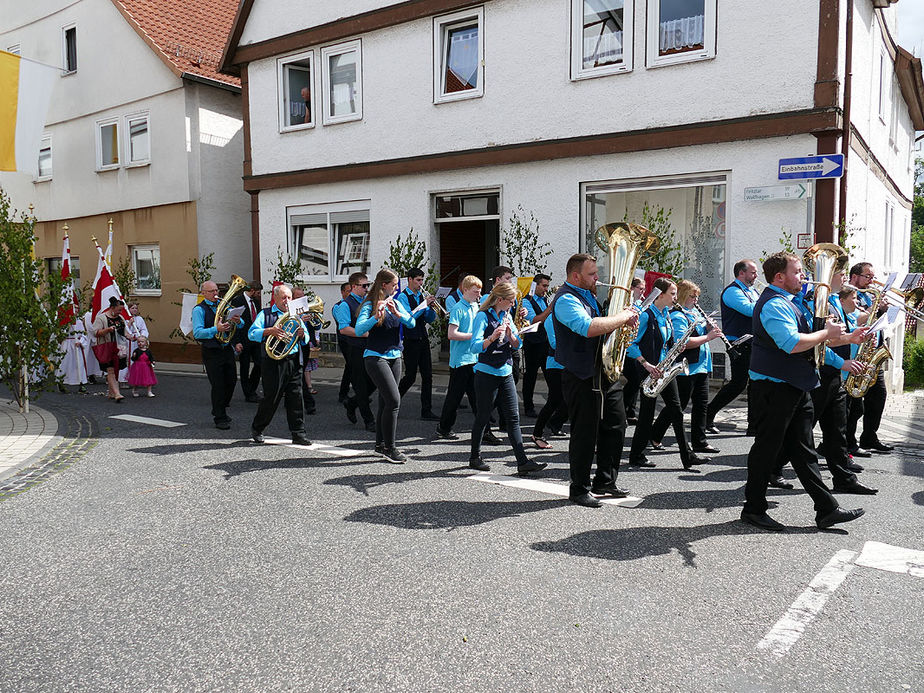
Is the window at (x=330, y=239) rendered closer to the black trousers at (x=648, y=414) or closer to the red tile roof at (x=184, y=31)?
the red tile roof at (x=184, y=31)

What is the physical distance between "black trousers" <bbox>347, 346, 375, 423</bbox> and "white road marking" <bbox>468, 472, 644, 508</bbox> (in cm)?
263

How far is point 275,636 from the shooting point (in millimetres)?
3869

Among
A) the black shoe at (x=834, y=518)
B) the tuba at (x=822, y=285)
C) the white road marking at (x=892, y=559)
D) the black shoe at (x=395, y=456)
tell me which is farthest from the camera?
the black shoe at (x=395, y=456)

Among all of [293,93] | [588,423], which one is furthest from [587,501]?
[293,93]

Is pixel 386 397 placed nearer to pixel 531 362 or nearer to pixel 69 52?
pixel 531 362

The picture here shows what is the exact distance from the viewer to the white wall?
11.2 metres

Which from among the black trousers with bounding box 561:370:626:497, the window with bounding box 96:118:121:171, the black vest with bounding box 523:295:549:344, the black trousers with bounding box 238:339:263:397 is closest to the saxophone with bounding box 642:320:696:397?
the black trousers with bounding box 561:370:626:497

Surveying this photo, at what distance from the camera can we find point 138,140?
20.3 meters

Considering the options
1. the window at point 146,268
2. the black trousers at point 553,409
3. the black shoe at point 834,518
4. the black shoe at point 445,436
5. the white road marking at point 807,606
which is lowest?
the black shoe at point 445,436

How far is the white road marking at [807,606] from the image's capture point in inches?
147

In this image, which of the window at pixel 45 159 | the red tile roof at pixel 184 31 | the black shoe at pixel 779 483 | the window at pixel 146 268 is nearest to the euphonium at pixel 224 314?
the black shoe at pixel 779 483

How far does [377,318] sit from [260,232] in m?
11.3

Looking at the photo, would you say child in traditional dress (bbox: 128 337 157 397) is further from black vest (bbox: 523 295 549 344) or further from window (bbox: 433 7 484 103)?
window (bbox: 433 7 484 103)

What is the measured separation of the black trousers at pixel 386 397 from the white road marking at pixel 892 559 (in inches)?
165
